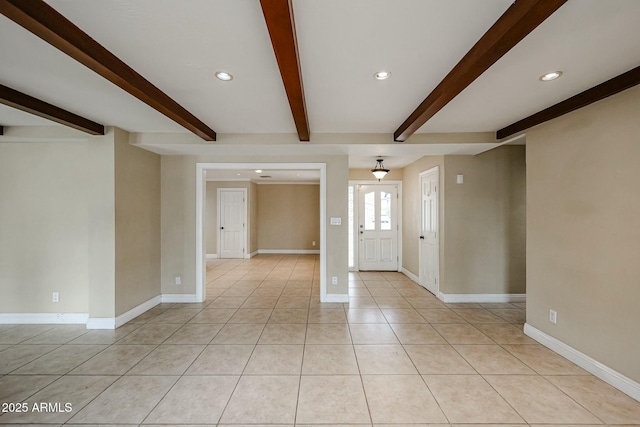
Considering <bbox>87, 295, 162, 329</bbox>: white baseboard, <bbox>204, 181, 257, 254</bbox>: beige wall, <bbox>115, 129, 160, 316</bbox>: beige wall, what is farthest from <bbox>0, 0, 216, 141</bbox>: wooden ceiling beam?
<bbox>204, 181, 257, 254</bbox>: beige wall

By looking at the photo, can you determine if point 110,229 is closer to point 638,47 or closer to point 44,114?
point 44,114

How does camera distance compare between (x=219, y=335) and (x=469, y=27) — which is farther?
(x=219, y=335)

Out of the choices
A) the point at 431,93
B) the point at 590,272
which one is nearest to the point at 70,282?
the point at 431,93

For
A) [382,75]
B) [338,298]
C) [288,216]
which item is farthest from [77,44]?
[288,216]

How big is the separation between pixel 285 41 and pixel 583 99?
107 inches

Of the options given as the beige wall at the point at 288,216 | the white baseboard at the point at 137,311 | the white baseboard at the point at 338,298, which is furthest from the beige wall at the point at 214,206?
the white baseboard at the point at 338,298

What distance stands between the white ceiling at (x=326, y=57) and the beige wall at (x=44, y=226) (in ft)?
1.96

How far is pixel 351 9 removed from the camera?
148cm

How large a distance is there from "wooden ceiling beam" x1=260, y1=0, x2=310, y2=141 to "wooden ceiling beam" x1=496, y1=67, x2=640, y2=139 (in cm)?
250

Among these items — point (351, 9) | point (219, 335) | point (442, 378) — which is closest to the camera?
point (351, 9)

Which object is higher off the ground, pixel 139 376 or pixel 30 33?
pixel 30 33

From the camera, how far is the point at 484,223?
4371 mm

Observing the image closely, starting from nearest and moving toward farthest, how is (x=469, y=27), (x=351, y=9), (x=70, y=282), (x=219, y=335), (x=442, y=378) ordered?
(x=351, y=9), (x=469, y=27), (x=442, y=378), (x=219, y=335), (x=70, y=282)

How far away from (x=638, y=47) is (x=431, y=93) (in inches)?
50.2
